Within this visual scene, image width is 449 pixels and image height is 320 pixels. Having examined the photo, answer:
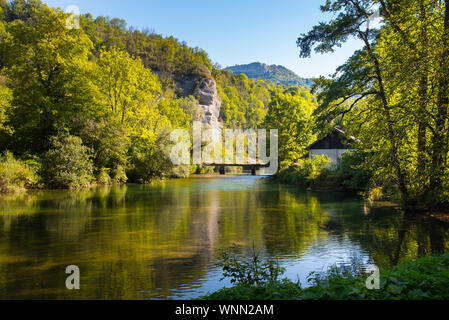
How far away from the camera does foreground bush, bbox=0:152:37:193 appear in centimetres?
2495

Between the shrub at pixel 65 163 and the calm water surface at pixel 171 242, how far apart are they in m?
9.24

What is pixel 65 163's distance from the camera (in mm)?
29984

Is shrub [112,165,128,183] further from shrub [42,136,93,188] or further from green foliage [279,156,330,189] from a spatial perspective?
green foliage [279,156,330,189]

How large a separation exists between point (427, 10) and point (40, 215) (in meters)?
18.4

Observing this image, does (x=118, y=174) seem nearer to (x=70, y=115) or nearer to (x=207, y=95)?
(x=70, y=115)

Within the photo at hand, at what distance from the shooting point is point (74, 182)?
3056 cm

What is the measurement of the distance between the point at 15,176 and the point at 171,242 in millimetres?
19149

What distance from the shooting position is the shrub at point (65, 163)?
97.0 ft

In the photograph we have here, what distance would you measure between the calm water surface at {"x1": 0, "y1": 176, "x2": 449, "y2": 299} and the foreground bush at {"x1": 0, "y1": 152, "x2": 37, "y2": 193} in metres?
6.01

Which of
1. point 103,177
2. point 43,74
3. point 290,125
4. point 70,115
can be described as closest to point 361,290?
point 70,115

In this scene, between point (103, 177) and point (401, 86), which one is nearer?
point (401, 86)
